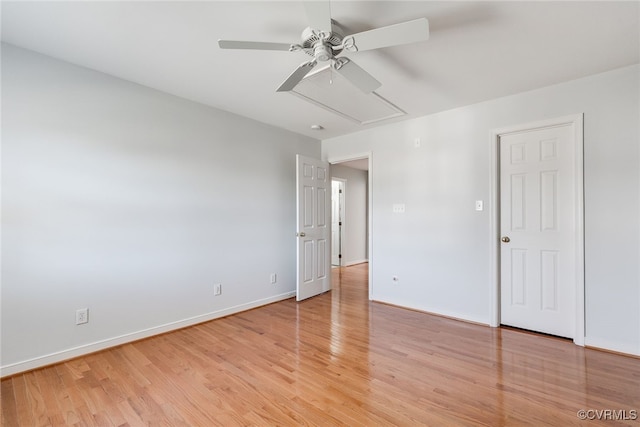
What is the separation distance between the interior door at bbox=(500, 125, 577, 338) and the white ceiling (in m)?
0.62

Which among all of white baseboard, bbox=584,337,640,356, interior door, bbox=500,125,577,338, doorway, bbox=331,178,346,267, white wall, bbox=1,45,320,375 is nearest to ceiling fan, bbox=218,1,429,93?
white wall, bbox=1,45,320,375

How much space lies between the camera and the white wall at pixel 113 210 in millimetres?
2139

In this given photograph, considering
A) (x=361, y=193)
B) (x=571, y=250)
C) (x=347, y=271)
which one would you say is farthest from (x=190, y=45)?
(x=361, y=193)

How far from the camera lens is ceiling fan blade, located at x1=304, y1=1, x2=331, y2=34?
138cm

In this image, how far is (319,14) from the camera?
1.45 meters

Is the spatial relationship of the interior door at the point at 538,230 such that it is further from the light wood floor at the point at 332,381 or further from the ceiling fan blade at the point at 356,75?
the ceiling fan blade at the point at 356,75

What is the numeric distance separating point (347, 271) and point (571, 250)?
12.9ft

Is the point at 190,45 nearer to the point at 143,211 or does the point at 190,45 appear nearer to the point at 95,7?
the point at 95,7

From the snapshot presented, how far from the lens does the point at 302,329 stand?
2.96m

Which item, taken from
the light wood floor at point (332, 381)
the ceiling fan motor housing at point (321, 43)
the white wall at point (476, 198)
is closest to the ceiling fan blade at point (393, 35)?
the ceiling fan motor housing at point (321, 43)

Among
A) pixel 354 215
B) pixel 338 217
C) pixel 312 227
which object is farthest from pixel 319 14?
pixel 354 215

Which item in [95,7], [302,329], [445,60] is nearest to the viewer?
[95,7]

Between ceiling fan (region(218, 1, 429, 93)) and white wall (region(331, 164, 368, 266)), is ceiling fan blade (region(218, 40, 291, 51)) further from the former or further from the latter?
white wall (region(331, 164, 368, 266))

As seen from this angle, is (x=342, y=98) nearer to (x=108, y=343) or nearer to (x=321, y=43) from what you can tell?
(x=321, y=43)
